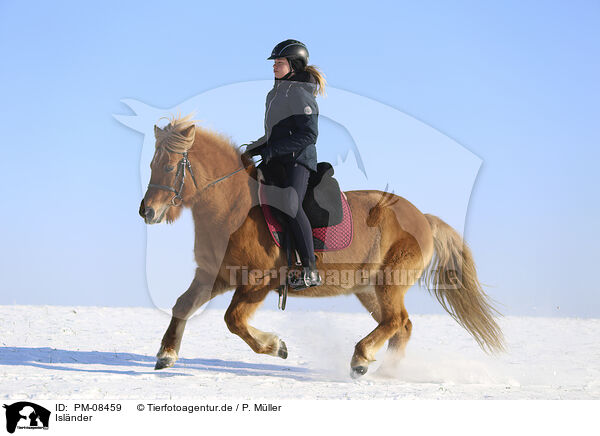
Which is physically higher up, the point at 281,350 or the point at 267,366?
the point at 281,350

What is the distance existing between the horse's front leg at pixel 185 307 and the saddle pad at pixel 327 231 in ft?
2.70

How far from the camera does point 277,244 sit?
5.68 meters

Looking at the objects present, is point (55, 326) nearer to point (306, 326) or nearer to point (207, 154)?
→ point (306, 326)

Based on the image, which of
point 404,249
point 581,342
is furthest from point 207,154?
point 581,342

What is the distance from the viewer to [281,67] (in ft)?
18.7

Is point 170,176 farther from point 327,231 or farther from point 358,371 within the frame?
point 358,371

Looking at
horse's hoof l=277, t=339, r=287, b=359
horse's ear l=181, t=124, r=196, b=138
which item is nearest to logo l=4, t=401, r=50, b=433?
horse's hoof l=277, t=339, r=287, b=359

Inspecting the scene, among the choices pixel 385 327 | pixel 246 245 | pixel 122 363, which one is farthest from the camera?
pixel 122 363

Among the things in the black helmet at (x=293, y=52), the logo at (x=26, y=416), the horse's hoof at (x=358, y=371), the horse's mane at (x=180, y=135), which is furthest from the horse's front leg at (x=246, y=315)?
the black helmet at (x=293, y=52)

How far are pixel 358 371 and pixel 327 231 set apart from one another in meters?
1.49

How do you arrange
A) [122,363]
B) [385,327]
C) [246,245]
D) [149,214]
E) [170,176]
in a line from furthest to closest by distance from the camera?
[122,363] → [385,327] → [246,245] → [170,176] → [149,214]

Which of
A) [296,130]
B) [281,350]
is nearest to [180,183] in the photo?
[296,130]

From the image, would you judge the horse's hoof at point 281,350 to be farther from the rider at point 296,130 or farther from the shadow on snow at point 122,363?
the rider at point 296,130

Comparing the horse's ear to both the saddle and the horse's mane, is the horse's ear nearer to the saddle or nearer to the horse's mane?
the horse's mane
